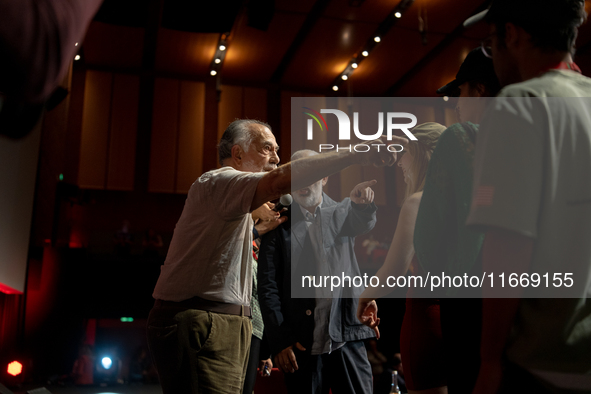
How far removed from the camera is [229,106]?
9109 mm

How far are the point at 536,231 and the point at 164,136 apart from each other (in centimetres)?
853

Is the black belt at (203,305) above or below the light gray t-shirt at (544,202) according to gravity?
below

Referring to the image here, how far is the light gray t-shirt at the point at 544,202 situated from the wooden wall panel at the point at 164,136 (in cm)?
824

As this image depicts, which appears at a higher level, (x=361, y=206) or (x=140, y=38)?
(x=140, y=38)

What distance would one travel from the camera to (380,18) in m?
7.24

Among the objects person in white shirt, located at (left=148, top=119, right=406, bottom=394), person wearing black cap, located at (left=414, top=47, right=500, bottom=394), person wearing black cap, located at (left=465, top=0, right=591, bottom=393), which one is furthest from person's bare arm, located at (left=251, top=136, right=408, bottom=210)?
person wearing black cap, located at (left=465, top=0, right=591, bottom=393)

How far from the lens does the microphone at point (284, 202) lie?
209 centimetres

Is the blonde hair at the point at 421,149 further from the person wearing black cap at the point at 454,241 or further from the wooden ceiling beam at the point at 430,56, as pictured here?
the wooden ceiling beam at the point at 430,56

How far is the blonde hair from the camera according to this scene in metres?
1.57

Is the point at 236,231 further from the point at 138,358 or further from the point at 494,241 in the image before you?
the point at 138,358

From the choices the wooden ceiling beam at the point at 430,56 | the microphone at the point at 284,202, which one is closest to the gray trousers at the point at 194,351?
the microphone at the point at 284,202

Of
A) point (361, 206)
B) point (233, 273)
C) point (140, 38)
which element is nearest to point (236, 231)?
point (233, 273)

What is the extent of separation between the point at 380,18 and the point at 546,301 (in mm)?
7226

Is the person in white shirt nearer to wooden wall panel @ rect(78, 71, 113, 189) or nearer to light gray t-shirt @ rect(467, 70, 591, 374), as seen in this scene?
light gray t-shirt @ rect(467, 70, 591, 374)
